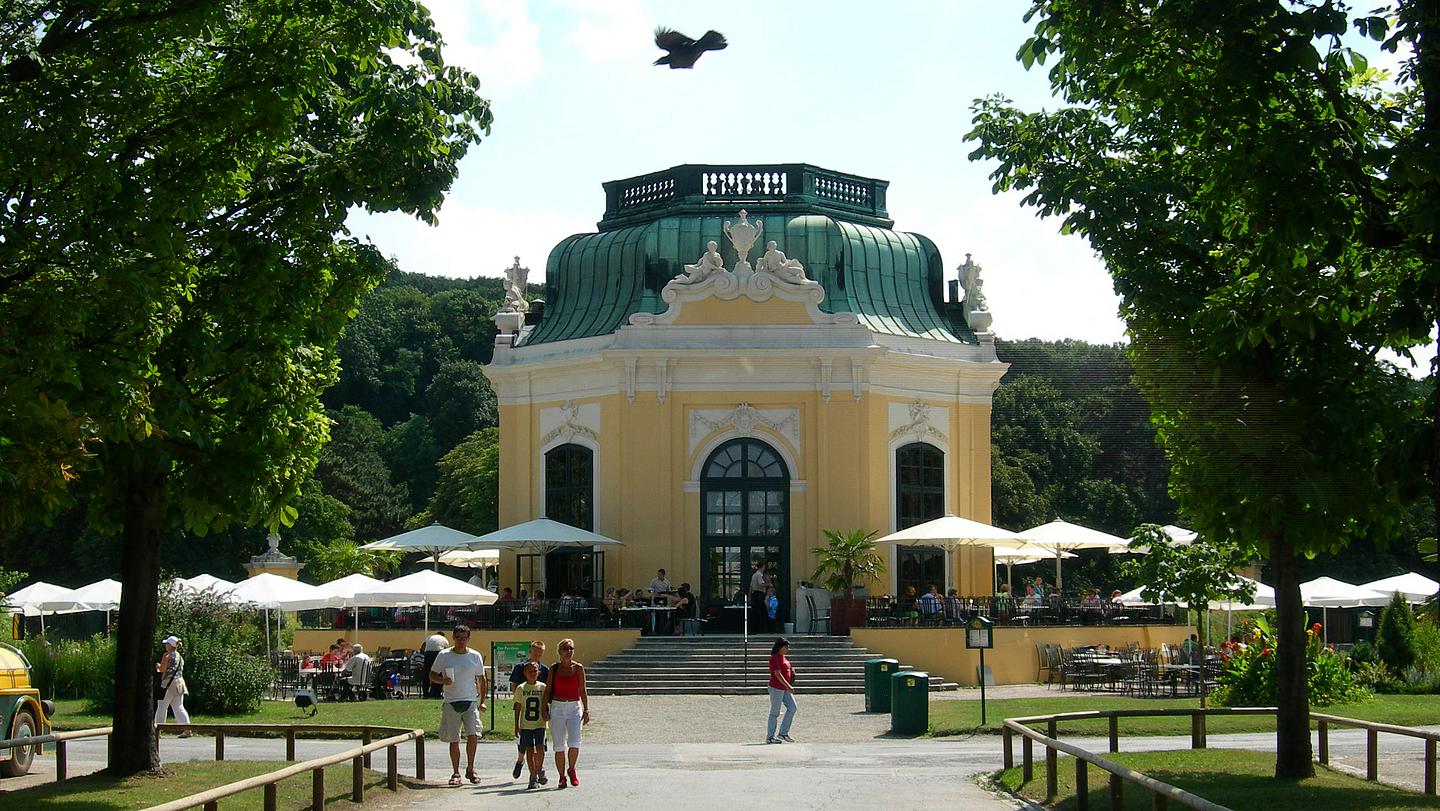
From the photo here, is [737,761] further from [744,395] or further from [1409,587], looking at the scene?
[1409,587]

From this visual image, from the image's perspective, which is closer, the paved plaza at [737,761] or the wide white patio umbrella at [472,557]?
the paved plaza at [737,761]

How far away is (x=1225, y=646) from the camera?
91.7 feet

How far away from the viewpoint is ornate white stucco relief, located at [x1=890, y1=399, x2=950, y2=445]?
35781 millimetres

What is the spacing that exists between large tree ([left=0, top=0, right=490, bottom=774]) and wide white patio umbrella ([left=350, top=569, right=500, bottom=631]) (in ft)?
44.1

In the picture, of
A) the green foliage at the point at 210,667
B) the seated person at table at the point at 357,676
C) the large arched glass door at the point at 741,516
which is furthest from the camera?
the large arched glass door at the point at 741,516

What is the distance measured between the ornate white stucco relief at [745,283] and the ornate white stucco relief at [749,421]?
6.53 ft

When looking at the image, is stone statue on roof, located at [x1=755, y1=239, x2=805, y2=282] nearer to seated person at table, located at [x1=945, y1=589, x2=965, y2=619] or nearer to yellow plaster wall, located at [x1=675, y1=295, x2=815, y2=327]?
yellow plaster wall, located at [x1=675, y1=295, x2=815, y2=327]

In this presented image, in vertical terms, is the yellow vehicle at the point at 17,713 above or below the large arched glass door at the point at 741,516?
below

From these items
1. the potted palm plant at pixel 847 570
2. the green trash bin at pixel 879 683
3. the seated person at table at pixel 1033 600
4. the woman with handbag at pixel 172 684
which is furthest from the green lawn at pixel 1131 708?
the woman with handbag at pixel 172 684

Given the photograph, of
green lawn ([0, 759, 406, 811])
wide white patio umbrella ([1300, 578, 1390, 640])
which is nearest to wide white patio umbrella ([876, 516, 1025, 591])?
wide white patio umbrella ([1300, 578, 1390, 640])

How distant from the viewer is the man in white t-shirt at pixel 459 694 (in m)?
17.1

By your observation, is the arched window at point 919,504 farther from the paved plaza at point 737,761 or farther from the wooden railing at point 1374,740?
the wooden railing at point 1374,740

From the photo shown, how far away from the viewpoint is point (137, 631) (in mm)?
15375

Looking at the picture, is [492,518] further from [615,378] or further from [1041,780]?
[1041,780]
